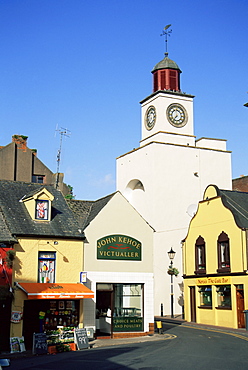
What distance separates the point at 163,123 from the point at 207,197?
15.3m

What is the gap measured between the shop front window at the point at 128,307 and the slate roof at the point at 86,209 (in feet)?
12.5

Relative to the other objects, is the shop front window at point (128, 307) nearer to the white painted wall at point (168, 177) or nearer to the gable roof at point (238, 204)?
the gable roof at point (238, 204)

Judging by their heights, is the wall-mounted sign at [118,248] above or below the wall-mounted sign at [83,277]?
above

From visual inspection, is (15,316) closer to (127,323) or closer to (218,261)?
(127,323)

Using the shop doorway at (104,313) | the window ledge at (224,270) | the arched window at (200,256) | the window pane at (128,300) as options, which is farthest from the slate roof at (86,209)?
the arched window at (200,256)

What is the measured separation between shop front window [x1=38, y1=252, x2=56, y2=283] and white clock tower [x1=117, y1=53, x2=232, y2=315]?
787 inches

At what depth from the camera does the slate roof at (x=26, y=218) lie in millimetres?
22516

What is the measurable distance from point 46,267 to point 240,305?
13.4 m

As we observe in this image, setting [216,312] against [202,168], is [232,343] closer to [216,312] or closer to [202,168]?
[216,312]

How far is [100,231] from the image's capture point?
24.9 metres

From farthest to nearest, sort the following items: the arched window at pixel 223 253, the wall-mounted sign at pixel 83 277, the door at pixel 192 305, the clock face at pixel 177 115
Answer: the clock face at pixel 177 115 → the door at pixel 192 305 → the arched window at pixel 223 253 → the wall-mounted sign at pixel 83 277

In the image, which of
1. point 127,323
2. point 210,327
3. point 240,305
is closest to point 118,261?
point 127,323

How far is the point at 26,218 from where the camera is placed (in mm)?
23453

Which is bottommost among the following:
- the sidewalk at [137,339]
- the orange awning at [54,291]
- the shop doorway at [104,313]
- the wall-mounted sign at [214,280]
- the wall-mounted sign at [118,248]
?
the sidewalk at [137,339]
